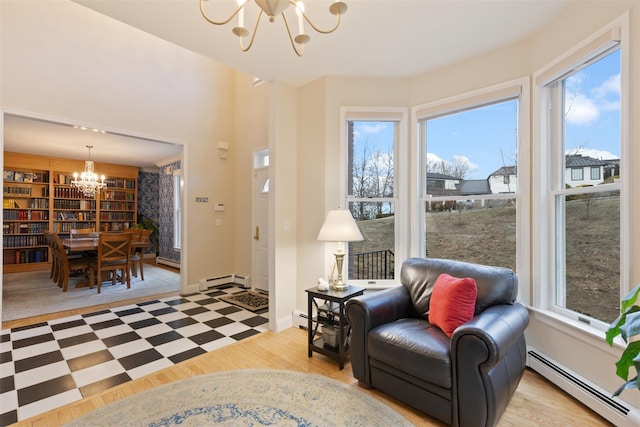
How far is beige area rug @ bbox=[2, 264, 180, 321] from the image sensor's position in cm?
391

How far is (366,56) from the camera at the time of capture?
8.94ft

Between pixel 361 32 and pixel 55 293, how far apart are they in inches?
225

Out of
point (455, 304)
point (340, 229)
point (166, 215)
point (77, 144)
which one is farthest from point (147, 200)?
point (455, 304)

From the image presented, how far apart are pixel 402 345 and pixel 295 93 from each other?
2840 mm

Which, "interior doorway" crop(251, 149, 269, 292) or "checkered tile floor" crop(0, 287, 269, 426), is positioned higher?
"interior doorway" crop(251, 149, 269, 292)

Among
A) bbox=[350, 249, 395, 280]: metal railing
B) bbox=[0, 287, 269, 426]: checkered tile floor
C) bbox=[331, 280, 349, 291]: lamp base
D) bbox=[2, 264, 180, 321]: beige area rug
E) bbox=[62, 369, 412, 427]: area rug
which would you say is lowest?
bbox=[0, 287, 269, 426]: checkered tile floor

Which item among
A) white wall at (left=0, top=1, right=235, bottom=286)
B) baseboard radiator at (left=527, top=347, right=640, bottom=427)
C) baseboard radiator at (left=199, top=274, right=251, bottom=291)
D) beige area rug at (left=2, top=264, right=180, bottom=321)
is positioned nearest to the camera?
baseboard radiator at (left=527, top=347, right=640, bottom=427)

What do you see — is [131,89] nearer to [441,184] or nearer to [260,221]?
[260,221]

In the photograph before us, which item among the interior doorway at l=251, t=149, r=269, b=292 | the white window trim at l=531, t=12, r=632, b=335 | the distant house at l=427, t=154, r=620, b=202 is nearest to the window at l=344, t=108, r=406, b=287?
the distant house at l=427, t=154, r=620, b=202

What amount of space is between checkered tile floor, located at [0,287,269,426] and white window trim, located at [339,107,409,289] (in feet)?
5.29

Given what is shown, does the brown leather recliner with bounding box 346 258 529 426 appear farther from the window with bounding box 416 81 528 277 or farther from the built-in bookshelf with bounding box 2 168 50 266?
the built-in bookshelf with bounding box 2 168 50 266

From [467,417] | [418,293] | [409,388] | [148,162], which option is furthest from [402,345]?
[148,162]

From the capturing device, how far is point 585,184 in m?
2.11

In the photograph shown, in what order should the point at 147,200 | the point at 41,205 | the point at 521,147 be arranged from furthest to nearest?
1. the point at 147,200
2. the point at 41,205
3. the point at 521,147
